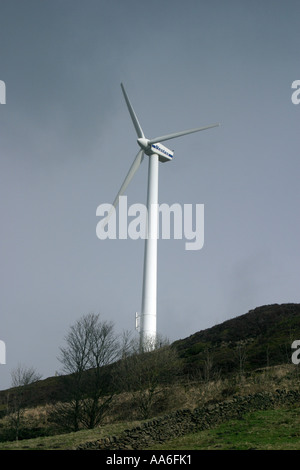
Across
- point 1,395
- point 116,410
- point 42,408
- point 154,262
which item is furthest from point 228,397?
point 1,395

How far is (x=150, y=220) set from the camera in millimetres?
54719

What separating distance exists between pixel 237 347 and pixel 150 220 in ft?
77.8

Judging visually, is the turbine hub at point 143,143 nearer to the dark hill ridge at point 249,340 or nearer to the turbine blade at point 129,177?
the turbine blade at point 129,177

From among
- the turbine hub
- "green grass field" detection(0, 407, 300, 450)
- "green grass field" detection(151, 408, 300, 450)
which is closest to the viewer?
"green grass field" detection(151, 408, 300, 450)

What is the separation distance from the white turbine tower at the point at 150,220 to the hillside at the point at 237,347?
4.41 meters

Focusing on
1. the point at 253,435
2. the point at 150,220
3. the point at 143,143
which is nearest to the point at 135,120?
the point at 143,143

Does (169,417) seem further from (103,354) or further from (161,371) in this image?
(103,354)

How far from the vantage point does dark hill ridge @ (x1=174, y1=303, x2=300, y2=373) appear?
57156 millimetres

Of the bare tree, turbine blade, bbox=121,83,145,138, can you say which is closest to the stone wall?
the bare tree

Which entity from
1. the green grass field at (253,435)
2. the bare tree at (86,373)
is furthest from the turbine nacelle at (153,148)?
the green grass field at (253,435)

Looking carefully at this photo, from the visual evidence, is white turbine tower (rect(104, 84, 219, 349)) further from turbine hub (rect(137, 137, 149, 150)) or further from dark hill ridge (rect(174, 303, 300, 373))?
dark hill ridge (rect(174, 303, 300, 373))

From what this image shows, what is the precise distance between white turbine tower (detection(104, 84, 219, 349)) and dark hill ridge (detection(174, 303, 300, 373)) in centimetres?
747
